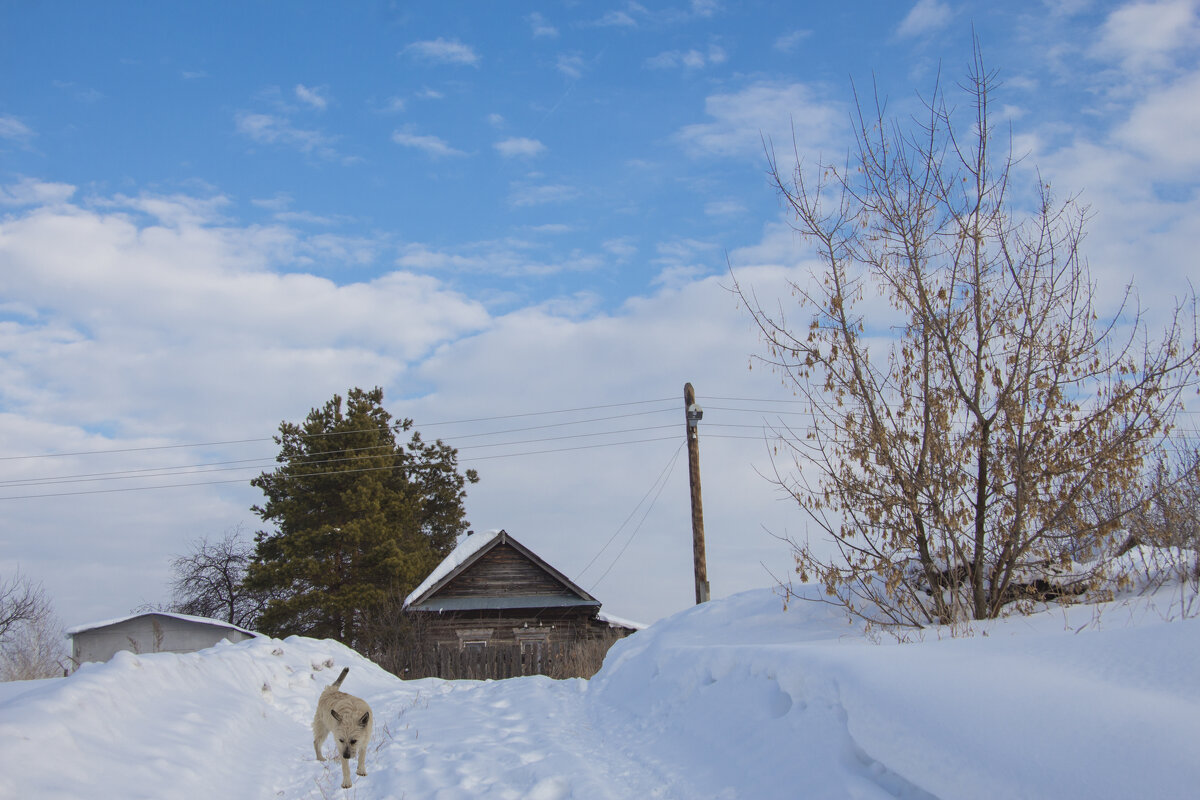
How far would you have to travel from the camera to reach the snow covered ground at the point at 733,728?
12.2ft

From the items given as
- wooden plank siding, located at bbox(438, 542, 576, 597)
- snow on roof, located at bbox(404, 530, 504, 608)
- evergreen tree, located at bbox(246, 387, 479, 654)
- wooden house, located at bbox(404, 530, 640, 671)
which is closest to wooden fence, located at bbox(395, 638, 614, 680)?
wooden house, located at bbox(404, 530, 640, 671)

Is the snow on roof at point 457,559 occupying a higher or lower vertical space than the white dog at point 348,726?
higher

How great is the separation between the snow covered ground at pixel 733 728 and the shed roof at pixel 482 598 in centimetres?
1699

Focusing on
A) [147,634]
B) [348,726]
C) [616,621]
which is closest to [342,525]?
→ [147,634]

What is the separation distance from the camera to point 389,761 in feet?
22.2

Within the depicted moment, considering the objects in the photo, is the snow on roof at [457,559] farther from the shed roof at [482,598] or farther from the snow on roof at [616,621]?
the snow on roof at [616,621]

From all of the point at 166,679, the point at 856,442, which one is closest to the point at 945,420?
the point at 856,442

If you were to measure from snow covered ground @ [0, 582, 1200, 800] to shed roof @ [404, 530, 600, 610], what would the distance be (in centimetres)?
1699

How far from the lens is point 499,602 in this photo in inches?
1067

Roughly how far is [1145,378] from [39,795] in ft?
32.8

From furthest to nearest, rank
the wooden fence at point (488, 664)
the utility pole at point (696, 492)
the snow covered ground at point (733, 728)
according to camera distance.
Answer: the wooden fence at point (488, 664) → the utility pole at point (696, 492) → the snow covered ground at point (733, 728)

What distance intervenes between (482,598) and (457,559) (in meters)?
1.63

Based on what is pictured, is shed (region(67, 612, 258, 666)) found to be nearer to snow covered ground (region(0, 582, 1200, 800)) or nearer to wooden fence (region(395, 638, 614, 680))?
wooden fence (region(395, 638, 614, 680))

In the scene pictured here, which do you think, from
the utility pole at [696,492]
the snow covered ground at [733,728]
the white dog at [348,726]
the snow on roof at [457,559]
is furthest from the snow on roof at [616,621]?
the white dog at [348,726]
